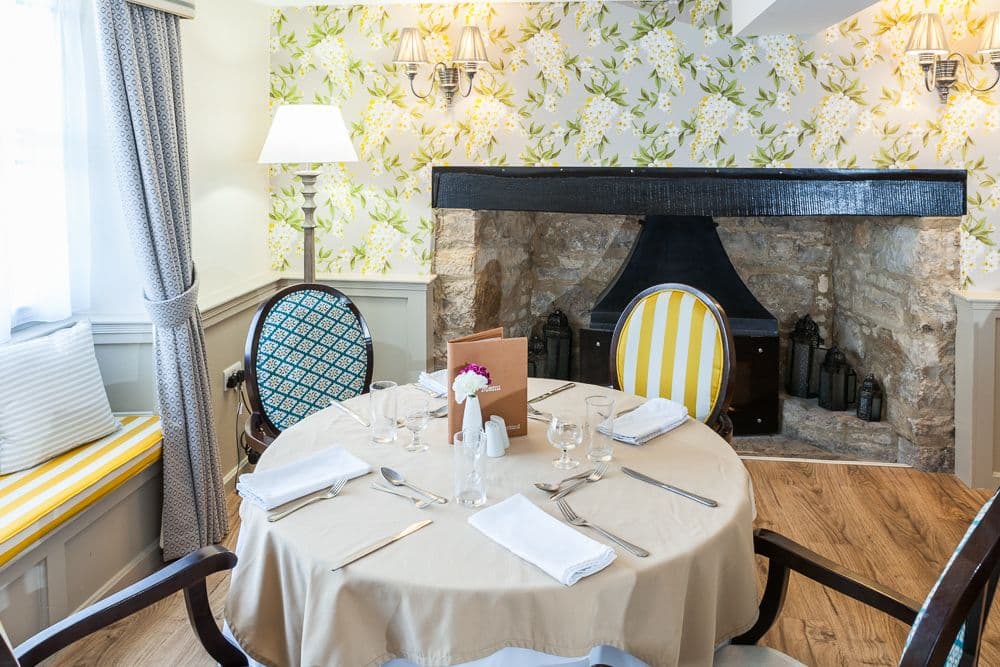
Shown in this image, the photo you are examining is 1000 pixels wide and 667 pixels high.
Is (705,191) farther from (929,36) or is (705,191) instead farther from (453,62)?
(453,62)

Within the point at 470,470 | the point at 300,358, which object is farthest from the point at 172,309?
the point at 470,470

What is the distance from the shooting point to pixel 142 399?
113 inches

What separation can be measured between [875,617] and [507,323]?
2.38 metres

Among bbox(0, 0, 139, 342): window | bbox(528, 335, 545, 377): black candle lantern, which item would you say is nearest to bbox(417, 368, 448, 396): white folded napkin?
bbox(0, 0, 139, 342): window

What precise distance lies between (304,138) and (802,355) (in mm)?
2629

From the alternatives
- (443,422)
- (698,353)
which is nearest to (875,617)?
(698,353)

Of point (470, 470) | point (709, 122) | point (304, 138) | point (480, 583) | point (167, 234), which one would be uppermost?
point (709, 122)

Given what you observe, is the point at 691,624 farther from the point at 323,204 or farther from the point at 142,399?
the point at 323,204

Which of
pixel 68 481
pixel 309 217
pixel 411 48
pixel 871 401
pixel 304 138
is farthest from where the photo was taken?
pixel 871 401

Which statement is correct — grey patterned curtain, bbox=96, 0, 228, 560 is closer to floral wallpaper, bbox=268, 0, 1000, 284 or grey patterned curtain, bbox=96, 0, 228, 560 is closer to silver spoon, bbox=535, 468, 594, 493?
floral wallpaper, bbox=268, 0, 1000, 284

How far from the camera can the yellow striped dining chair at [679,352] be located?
2.61 meters

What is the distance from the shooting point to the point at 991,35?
3.24 meters

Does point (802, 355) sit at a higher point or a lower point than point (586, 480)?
lower

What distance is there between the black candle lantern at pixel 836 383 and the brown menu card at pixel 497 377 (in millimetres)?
2497
